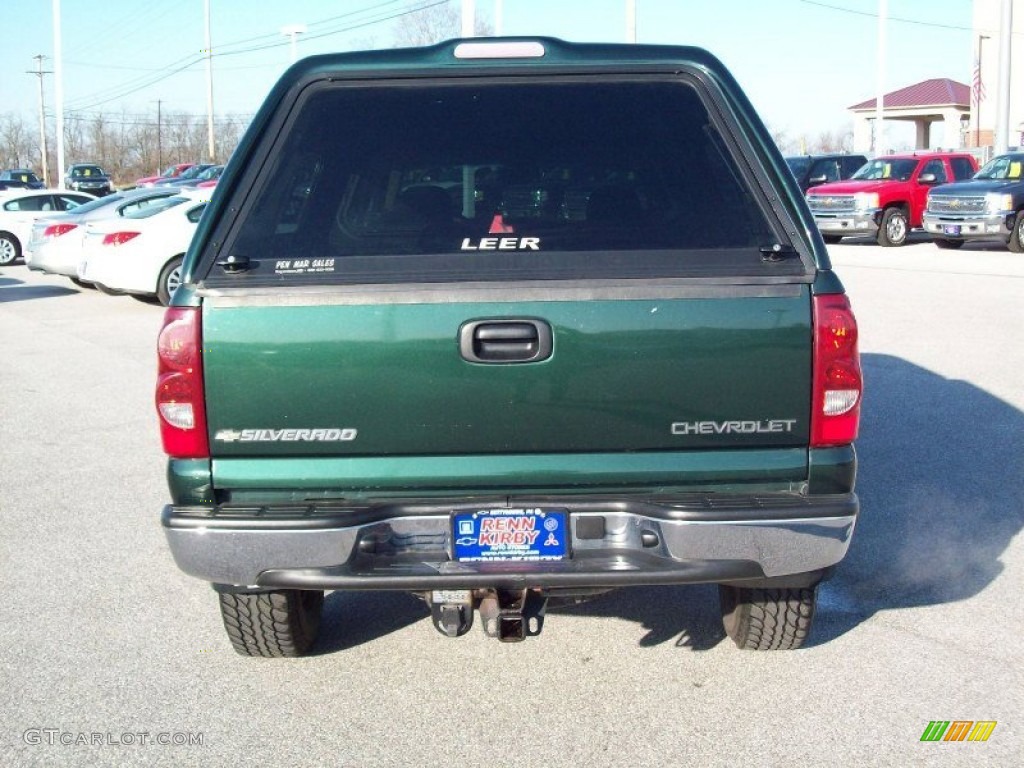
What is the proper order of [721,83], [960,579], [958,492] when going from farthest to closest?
[958,492]
[960,579]
[721,83]

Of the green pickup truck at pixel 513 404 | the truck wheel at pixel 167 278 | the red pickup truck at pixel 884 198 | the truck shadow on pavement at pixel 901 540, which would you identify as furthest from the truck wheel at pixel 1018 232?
the green pickup truck at pixel 513 404

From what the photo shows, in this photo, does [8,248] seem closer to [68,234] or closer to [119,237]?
[68,234]

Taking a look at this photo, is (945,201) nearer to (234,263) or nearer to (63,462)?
A: (63,462)

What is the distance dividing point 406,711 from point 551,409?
122 cm

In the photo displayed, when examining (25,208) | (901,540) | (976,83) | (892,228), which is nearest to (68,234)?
(25,208)

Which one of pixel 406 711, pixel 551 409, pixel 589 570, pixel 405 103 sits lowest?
pixel 406 711

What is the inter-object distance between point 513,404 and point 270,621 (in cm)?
136

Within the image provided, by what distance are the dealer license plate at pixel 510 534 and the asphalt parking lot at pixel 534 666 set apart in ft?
2.11

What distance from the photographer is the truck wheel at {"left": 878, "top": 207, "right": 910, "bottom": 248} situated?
2542 cm

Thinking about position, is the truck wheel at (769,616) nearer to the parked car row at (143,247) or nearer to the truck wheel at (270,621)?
the truck wheel at (270,621)

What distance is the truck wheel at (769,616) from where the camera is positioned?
14.1 ft

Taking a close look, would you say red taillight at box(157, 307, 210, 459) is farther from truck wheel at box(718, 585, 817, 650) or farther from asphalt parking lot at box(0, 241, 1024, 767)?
truck wheel at box(718, 585, 817, 650)

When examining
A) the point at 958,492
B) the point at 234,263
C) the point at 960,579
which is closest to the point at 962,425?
the point at 958,492

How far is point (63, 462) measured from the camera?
7.98 meters
